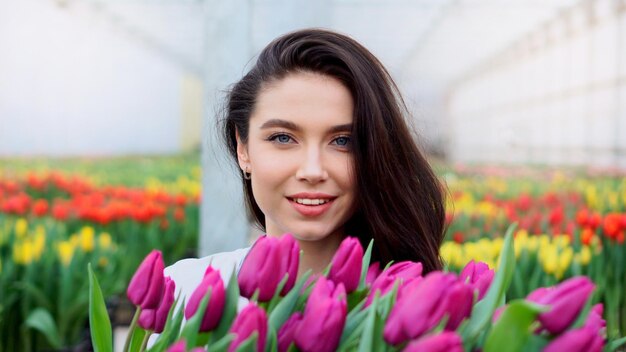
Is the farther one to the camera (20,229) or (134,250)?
(134,250)

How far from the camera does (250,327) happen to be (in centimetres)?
58

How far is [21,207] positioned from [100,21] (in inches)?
411

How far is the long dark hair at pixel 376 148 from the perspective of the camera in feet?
3.91

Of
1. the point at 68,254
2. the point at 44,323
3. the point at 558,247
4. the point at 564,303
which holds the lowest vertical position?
the point at 44,323

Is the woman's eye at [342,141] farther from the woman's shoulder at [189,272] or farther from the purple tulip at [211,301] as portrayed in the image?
the purple tulip at [211,301]

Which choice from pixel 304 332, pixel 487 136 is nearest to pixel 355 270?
pixel 304 332

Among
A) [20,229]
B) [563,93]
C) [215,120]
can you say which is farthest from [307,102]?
[563,93]

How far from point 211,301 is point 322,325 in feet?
0.30

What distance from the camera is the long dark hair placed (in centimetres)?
119

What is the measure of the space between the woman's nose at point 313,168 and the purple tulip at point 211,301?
0.45m

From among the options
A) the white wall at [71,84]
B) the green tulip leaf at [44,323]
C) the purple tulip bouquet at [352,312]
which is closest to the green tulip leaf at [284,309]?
the purple tulip bouquet at [352,312]

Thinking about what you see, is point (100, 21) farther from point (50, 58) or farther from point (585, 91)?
point (585, 91)

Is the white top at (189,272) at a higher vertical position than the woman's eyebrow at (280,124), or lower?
lower

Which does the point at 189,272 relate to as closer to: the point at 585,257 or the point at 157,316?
the point at 157,316
